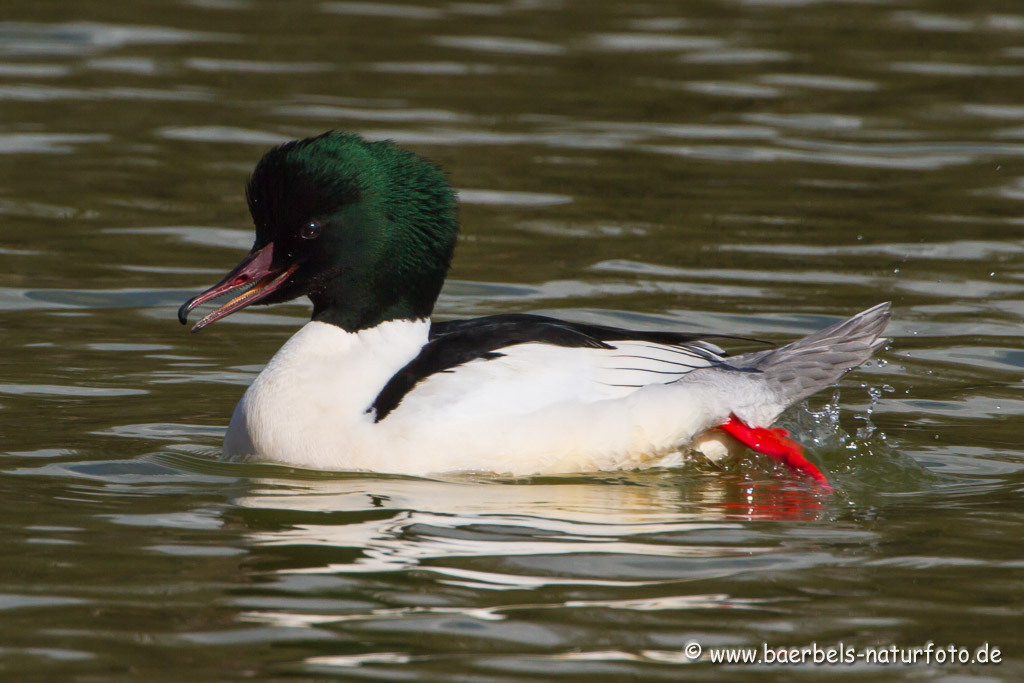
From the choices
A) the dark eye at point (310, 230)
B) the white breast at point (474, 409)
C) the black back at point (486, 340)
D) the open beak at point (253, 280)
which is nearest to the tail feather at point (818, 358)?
the white breast at point (474, 409)

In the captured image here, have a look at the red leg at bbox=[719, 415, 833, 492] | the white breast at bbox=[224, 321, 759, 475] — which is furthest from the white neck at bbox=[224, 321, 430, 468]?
the red leg at bbox=[719, 415, 833, 492]

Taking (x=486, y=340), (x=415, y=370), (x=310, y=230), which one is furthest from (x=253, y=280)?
(x=486, y=340)

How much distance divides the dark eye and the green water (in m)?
0.97

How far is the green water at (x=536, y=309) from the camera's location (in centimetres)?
451

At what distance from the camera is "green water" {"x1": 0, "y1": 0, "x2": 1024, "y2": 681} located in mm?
4512

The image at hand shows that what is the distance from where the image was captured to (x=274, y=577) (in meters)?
4.81

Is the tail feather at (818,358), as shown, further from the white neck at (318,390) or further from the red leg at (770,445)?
the white neck at (318,390)

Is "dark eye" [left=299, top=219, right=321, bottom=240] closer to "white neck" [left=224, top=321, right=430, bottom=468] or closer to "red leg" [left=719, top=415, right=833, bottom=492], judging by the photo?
"white neck" [left=224, top=321, right=430, bottom=468]

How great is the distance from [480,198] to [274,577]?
21.6 feet

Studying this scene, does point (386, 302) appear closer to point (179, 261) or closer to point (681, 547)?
point (681, 547)

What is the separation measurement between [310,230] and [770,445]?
2.05m

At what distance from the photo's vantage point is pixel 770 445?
632 cm

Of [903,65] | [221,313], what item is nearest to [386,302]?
[221,313]

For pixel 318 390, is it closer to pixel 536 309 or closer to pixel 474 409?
pixel 474 409
